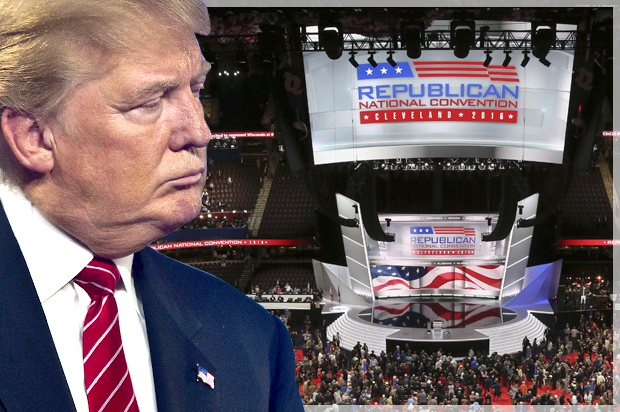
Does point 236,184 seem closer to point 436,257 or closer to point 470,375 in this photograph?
point 436,257

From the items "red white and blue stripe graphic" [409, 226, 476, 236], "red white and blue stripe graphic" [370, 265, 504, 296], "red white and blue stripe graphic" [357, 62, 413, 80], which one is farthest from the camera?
"red white and blue stripe graphic" [370, 265, 504, 296]

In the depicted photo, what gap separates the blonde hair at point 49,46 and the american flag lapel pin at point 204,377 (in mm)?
535

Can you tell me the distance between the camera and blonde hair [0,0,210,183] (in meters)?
0.87

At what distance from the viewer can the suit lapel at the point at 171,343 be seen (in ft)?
3.47

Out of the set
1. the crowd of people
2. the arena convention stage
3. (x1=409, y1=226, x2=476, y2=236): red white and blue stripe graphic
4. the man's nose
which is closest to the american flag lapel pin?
the man's nose

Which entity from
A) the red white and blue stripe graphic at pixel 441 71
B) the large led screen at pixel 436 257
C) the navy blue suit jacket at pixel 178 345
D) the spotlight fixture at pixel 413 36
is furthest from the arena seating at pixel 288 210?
the navy blue suit jacket at pixel 178 345

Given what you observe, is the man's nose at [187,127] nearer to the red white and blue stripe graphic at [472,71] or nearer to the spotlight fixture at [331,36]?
the spotlight fixture at [331,36]

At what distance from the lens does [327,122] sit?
1995cm

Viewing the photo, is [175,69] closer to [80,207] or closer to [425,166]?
[80,207]

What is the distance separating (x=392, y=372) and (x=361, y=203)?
6.26m

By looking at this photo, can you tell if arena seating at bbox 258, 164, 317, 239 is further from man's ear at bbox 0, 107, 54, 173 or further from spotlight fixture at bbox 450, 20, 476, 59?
man's ear at bbox 0, 107, 54, 173

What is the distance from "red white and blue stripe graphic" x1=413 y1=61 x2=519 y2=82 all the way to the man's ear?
1955cm

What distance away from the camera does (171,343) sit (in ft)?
3.63

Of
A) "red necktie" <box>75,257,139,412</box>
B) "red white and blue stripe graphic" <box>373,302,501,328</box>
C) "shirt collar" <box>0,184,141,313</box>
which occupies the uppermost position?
"shirt collar" <box>0,184,141,313</box>
